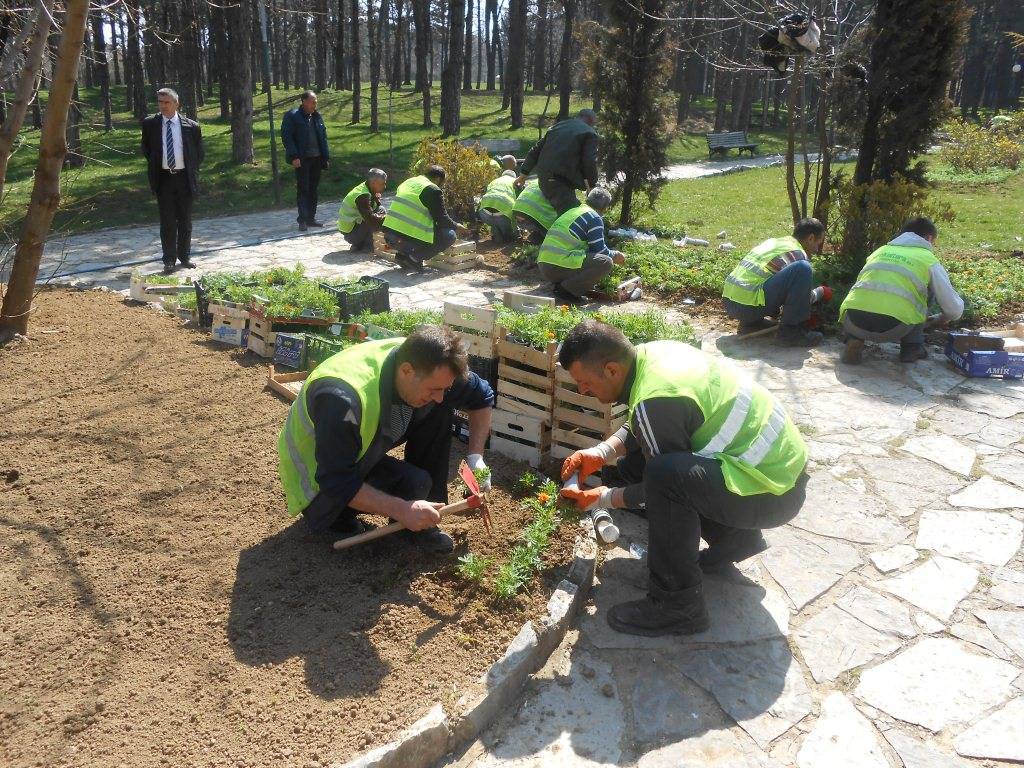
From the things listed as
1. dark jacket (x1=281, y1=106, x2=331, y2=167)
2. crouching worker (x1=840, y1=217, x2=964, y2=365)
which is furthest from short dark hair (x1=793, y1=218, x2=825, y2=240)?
dark jacket (x1=281, y1=106, x2=331, y2=167)

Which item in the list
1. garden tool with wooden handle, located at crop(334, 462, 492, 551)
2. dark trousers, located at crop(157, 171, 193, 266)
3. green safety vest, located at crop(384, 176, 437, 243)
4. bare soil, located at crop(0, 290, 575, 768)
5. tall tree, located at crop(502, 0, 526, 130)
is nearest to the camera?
bare soil, located at crop(0, 290, 575, 768)

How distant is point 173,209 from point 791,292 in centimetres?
700

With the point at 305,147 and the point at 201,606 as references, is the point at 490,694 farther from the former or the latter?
the point at 305,147

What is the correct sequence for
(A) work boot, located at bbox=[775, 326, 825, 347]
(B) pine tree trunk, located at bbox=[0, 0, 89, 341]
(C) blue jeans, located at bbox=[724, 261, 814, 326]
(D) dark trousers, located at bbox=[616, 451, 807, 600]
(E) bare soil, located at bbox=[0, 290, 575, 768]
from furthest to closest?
(A) work boot, located at bbox=[775, 326, 825, 347], (C) blue jeans, located at bbox=[724, 261, 814, 326], (B) pine tree trunk, located at bbox=[0, 0, 89, 341], (D) dark trousers, located at bbox=[616, 451, 807, 600], (E) bare soil, located at bbox=[0, 290, 575, 768]

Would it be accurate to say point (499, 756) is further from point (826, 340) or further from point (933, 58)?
point (933, 58)

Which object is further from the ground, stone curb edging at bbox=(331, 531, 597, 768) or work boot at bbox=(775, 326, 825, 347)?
work boot at bbox=(775, 326, 825, 347)

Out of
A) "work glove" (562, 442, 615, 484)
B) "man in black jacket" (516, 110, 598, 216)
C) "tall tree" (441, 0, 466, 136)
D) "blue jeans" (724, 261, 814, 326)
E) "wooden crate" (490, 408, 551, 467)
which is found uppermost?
"tall tree" (441, 0, 466, 136)

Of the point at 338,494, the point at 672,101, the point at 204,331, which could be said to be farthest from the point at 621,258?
the point at 338,494

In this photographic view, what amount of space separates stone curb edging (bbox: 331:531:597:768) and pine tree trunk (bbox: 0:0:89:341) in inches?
213

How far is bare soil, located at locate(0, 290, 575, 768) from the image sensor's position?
285 cm

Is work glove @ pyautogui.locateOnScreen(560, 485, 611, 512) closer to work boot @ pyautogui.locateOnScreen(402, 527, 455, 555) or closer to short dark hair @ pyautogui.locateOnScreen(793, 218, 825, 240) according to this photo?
work boot @ pyautogui.locateOnScreen(402, 527, 455, 555)

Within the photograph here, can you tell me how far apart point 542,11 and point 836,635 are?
43158 mm

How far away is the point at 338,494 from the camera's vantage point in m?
3.40

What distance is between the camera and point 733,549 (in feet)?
12.5
